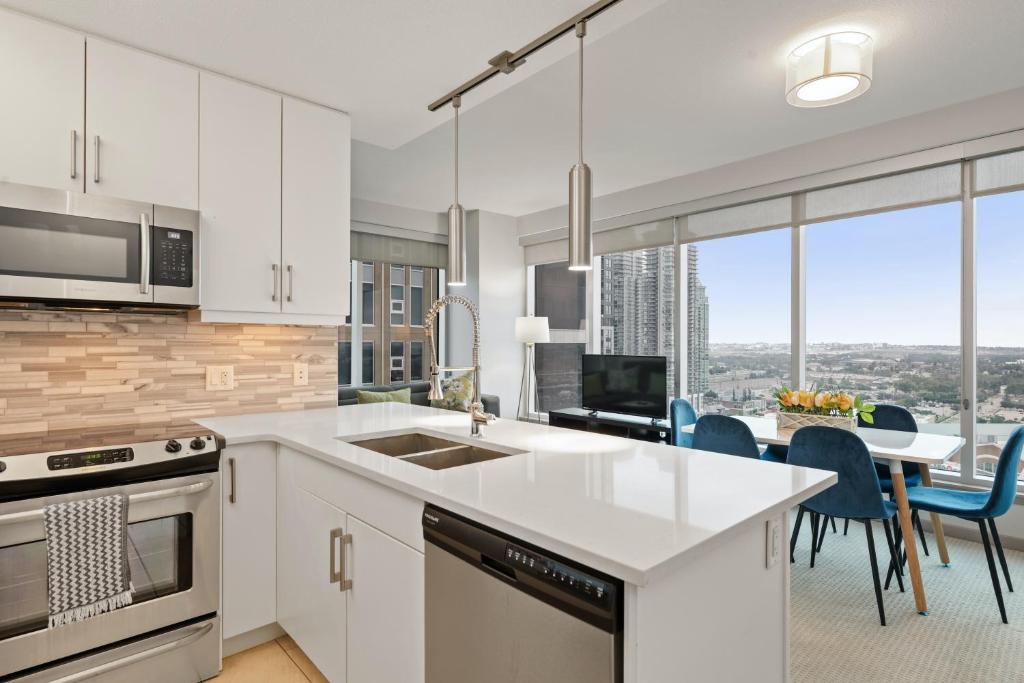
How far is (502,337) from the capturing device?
6.32 m

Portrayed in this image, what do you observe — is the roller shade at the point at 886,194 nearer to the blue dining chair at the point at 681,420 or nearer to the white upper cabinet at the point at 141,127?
the blue dining chair at the point at 681,420

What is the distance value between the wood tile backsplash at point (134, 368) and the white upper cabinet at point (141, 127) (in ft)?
1.87

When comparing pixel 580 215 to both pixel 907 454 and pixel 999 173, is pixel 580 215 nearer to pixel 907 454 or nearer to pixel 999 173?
pixel 907 454

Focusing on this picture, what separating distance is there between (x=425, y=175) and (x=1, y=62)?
10.5ft

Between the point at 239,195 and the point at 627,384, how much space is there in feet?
11.9

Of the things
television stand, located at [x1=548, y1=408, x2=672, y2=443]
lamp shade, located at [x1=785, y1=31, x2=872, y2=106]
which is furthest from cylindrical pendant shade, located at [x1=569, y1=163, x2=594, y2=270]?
television stand, located at [x1=548, y1=408, x2=672, y2=443]

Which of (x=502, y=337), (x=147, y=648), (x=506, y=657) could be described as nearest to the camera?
(x=506, y=657)

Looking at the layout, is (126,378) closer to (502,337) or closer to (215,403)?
(215,403)

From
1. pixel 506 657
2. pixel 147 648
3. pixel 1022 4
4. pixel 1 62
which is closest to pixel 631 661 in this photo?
pixel 506 657

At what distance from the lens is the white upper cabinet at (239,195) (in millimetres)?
2285

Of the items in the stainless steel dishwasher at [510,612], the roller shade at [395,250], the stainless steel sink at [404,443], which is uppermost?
the roller shade at [395,250]

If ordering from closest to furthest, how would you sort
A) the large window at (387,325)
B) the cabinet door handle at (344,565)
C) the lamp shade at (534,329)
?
the cabinet door handle at (344,565), the large window at (387,325), the lamp shade at (534,329)

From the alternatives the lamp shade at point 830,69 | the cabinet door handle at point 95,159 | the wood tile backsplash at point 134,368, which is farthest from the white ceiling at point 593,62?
the wood tile backsplash at point 134,368

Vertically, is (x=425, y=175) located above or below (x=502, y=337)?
above
